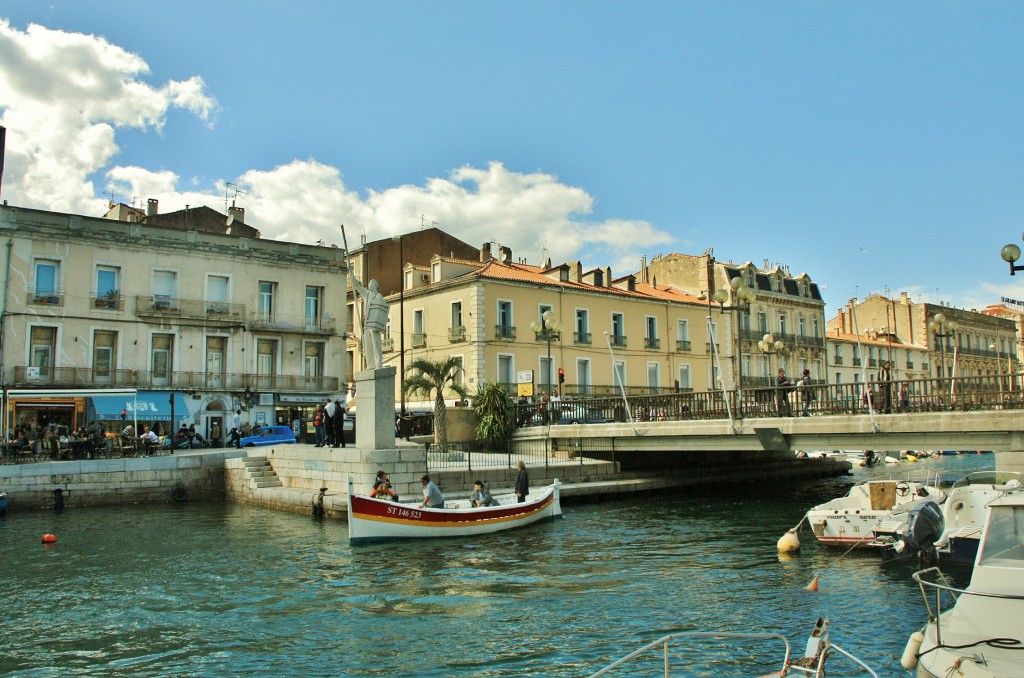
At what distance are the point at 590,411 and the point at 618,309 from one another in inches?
675

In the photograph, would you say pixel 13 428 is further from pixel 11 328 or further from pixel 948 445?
pixel 948 445

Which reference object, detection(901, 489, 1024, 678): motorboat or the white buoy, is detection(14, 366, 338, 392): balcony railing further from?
detection(901, 489, 1024, 678): motorboat

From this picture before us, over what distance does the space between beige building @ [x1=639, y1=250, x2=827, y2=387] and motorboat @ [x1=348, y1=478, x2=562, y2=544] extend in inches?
1511

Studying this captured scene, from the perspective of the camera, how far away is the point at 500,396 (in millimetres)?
34219

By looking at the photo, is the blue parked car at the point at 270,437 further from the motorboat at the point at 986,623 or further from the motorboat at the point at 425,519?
the motorboat at the point at 986,623

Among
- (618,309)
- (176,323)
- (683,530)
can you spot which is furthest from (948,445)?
(176,323)

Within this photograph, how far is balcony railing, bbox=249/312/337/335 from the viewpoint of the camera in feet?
136

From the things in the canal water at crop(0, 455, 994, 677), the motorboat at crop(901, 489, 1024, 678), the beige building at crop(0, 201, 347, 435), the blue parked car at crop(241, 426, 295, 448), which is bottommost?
the canal water at crop(0, 455, 994, 677)

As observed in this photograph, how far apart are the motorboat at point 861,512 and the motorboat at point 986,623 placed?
29.7ft

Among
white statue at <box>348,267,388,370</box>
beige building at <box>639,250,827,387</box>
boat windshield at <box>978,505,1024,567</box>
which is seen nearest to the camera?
boat windshield at <box>978,505,1024,567</box>

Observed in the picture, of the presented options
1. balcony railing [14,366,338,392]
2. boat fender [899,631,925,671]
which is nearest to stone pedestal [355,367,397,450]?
boat fender [899,631,925,671]

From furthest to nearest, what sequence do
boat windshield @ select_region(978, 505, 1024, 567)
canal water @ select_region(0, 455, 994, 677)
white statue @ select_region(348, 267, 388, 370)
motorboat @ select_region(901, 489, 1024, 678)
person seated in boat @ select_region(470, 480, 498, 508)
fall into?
white statue @ select_region(348, 267, 388, 370), person seated in boat @ select_region(470, 480, 498, 508), canal water @ select_region(0, 455, 994, 677), boat windshield @ select_region(978, 505, 1024, 567), motorboat @ select_region(901, 489, 1024, 678)

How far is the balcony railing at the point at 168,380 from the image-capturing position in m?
35.7

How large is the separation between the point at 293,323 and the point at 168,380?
6931 millimetres
